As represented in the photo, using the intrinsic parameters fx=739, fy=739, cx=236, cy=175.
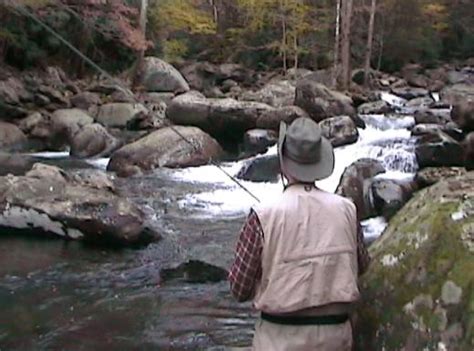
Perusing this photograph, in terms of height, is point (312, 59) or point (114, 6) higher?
point (114, 6)

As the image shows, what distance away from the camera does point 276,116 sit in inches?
666

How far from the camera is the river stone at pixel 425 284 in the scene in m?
2.78

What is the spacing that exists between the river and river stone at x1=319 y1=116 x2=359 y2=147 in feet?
14.3

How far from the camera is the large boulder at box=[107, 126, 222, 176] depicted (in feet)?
48.5

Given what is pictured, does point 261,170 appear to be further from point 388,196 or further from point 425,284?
point 425,284

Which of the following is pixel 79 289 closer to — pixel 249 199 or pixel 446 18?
pixel 249 199

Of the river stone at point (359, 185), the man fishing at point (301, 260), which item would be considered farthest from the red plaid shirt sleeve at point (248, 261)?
the river stone at point (359, 185)

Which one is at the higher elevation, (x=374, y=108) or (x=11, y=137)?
(x=374, y=108)

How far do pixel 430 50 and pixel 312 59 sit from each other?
5.71 m

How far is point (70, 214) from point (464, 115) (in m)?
8.05

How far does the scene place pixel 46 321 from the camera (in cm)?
629

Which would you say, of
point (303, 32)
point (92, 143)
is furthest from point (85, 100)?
point (303, 32)

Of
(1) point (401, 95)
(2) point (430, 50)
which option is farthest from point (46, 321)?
(2) point (430, 50)

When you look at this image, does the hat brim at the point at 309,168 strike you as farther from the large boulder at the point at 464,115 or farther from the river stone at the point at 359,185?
the large boulder at the point at 464,115
